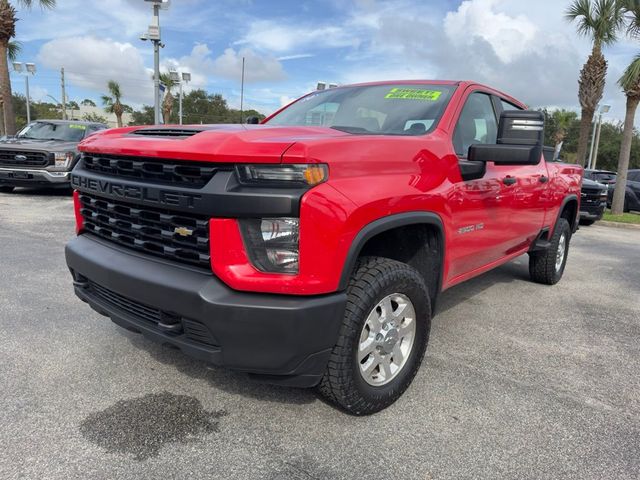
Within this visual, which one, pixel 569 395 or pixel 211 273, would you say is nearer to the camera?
pixel 211 273

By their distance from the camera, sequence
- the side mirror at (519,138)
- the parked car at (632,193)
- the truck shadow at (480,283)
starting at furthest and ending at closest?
the parked car at (632,193), the truck shadow at (480,283), the side mirror at (519,138)

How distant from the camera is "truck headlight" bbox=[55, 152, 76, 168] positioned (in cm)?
1023

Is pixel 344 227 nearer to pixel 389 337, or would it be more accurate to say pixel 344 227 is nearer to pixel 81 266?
pixel 389 337

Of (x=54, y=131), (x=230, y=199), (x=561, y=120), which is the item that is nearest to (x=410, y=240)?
(x=230, y=199)

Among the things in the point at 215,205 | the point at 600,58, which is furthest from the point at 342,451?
the point at 600,58

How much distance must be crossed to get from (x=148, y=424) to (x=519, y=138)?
2.52 meters

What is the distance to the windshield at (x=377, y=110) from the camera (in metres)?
3.05

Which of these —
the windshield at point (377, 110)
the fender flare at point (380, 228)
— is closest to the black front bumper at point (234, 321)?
the fender flare at point (380, 228)

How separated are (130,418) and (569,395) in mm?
2431

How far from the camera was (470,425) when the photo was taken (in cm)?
248

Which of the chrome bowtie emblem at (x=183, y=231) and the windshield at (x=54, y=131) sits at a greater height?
the windshield at (x=54, y=131)

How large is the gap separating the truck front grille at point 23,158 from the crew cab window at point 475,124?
9491 mm

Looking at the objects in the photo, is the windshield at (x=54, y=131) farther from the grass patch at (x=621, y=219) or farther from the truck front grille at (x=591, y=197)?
the grass patch at (x=621, y=219)

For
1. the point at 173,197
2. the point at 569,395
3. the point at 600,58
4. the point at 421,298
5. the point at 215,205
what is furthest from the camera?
the point at 600,58
